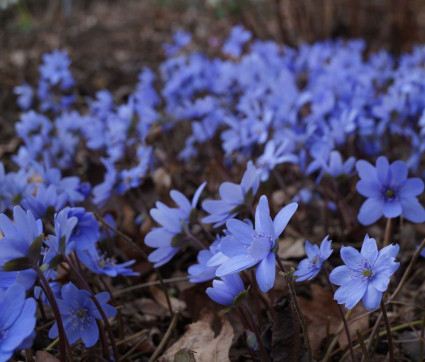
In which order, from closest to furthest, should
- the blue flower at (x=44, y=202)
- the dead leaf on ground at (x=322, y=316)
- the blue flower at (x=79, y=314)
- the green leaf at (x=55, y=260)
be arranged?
the green leaf at (x=55, y=260) → the blue flower at (x=79, y=314) → the blue flower at (x=44, y=202) → the dead leaf on ground at (x=322, y=316)

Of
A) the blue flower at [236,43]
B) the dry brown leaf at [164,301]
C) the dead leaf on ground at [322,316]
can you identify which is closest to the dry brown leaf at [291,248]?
the dead leaf on ground at [322,316]

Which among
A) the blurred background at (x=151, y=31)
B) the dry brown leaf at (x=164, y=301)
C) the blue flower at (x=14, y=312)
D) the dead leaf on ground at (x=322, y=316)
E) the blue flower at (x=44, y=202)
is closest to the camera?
the blue flower at (x=14, y=312)

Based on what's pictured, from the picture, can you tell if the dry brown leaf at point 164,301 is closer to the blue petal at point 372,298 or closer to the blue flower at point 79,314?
the blue flower at point 79,314

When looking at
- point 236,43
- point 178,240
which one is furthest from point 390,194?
point 236,43

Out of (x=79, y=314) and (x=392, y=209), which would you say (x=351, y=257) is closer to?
(x=392, y=209)

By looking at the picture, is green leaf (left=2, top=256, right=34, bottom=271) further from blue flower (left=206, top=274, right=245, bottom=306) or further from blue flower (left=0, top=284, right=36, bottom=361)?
blue flower (left=206, top=274, right=245, bottom=306)

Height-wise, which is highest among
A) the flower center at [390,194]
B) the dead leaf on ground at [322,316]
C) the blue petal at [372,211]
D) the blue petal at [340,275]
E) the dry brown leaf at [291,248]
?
the blue petal at [340,275]

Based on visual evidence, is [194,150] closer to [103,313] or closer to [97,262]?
[97,262]
